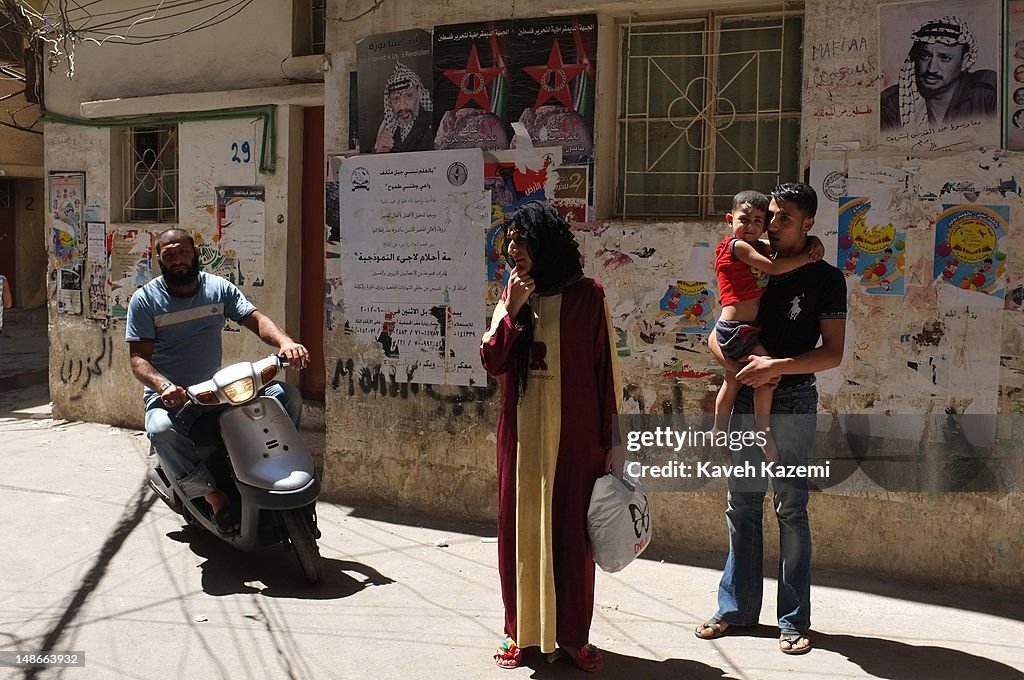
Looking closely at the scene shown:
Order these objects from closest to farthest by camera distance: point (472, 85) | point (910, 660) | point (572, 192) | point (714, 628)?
point (910, 660)
point (714, 628)
point (572, 192)
point (472, 85)

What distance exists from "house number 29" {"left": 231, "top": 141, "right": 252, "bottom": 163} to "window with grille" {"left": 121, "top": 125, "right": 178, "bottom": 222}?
34.3 inches

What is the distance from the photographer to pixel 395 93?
5.96 m

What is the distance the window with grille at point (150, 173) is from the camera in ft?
27.3

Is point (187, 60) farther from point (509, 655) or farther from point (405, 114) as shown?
point (509, 655)

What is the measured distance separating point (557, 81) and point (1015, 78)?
230 cm

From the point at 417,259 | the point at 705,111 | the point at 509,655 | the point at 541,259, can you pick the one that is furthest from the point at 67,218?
the point at 509,655

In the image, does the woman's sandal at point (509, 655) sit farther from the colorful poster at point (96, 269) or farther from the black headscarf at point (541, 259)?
the colorful poster at point (96, 269)

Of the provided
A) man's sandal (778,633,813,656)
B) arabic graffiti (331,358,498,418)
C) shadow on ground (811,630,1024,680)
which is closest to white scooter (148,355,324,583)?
arabic graffiti (331,358,498,418)

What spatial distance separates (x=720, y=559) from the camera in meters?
5.16

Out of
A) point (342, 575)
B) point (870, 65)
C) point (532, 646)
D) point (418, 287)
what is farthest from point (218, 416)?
point (870, 65)

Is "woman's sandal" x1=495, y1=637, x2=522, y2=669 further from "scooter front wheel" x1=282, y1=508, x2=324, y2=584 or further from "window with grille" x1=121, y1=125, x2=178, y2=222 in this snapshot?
"window with grille" x1=121, y1=125, x2=178, y2=222

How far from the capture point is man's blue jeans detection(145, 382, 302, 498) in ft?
15.7

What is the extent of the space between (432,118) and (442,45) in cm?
43

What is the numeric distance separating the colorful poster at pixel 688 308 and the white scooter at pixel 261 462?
6.61 feet
